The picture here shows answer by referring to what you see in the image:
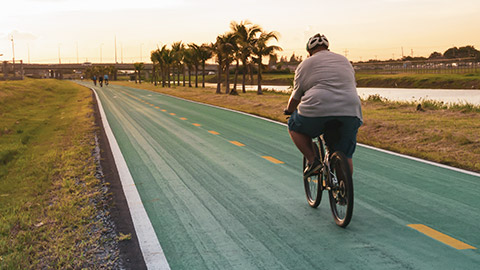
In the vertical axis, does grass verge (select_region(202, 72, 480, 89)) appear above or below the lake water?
above

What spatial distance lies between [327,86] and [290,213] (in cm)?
164

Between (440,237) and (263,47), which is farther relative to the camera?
(263,47)

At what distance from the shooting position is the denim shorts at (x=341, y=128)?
5.25 m

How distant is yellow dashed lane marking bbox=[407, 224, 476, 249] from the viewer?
15.5 feet

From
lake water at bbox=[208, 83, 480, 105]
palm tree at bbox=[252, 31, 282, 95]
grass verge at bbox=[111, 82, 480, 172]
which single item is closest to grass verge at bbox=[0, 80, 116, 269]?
grass verge at bbox=[111, 82, 480, 172]

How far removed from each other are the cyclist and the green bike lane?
35.4 inches

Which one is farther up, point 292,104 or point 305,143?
point 292,104

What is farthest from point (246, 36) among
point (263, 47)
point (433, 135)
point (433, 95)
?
point (433, 135)

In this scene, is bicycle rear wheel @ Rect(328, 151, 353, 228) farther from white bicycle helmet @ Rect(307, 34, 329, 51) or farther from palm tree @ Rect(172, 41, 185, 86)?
palm tree @ Rect(172, 41, 185, 86)

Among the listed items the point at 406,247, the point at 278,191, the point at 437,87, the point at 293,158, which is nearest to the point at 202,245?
the point at 406,247

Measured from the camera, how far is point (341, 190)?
5168 millimetres

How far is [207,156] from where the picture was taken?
10250 millimetres

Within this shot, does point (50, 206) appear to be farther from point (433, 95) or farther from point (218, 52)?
point (433, 95)

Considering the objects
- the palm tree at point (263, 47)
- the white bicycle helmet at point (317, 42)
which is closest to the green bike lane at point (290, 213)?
the white bicycle helmet at point (317, 42)
